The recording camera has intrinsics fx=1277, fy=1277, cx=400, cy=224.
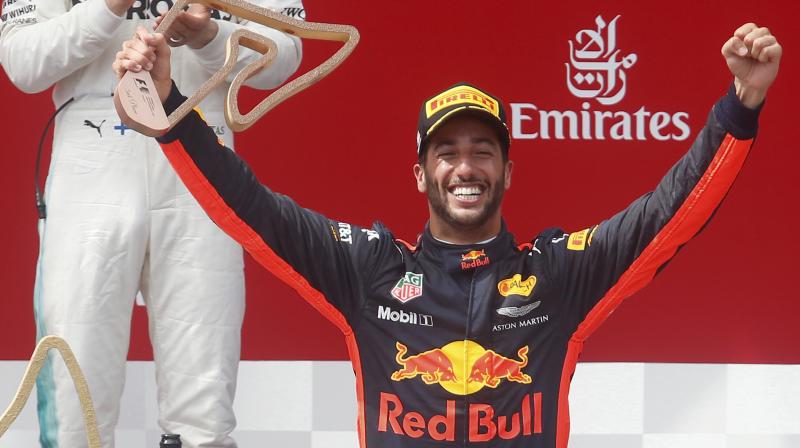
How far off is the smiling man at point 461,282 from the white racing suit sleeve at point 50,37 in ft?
2.12

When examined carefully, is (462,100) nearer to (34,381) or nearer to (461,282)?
(461,282)

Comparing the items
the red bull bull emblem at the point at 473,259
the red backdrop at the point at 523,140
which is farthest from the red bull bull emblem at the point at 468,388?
the red backdrop at the point at 523,140

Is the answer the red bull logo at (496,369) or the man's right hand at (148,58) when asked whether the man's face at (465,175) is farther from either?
the man's right hand at (148,58)

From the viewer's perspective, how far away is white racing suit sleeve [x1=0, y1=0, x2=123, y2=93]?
235 cm

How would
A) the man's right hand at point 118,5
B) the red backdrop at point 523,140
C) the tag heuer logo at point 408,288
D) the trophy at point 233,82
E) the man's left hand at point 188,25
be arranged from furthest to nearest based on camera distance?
1. the red backdrop at point 523,140
2. the man's right hand at point 118,5
3. the tag heuer logo at point 408,288
4. the man's left hand at point 188,25
5. the trophy at point 233,82

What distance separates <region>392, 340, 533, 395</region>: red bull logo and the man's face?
0.61ft

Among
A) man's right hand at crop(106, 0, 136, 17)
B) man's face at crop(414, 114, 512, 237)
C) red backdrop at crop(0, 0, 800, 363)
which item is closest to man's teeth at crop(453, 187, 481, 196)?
man's face at crop(414, 114, 512, 237)

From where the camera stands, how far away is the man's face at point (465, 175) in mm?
1918

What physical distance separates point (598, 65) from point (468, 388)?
1204mm

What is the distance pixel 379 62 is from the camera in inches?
113

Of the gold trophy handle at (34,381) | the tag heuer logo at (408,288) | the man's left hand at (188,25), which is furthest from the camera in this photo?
the tag heuer logo at (408,288)

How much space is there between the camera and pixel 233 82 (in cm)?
173

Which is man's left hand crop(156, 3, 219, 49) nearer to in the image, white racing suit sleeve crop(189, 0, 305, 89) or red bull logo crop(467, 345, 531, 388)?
white racing suit sleeve crop(189, 0, 305, 89)

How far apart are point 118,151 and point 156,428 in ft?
2.42
